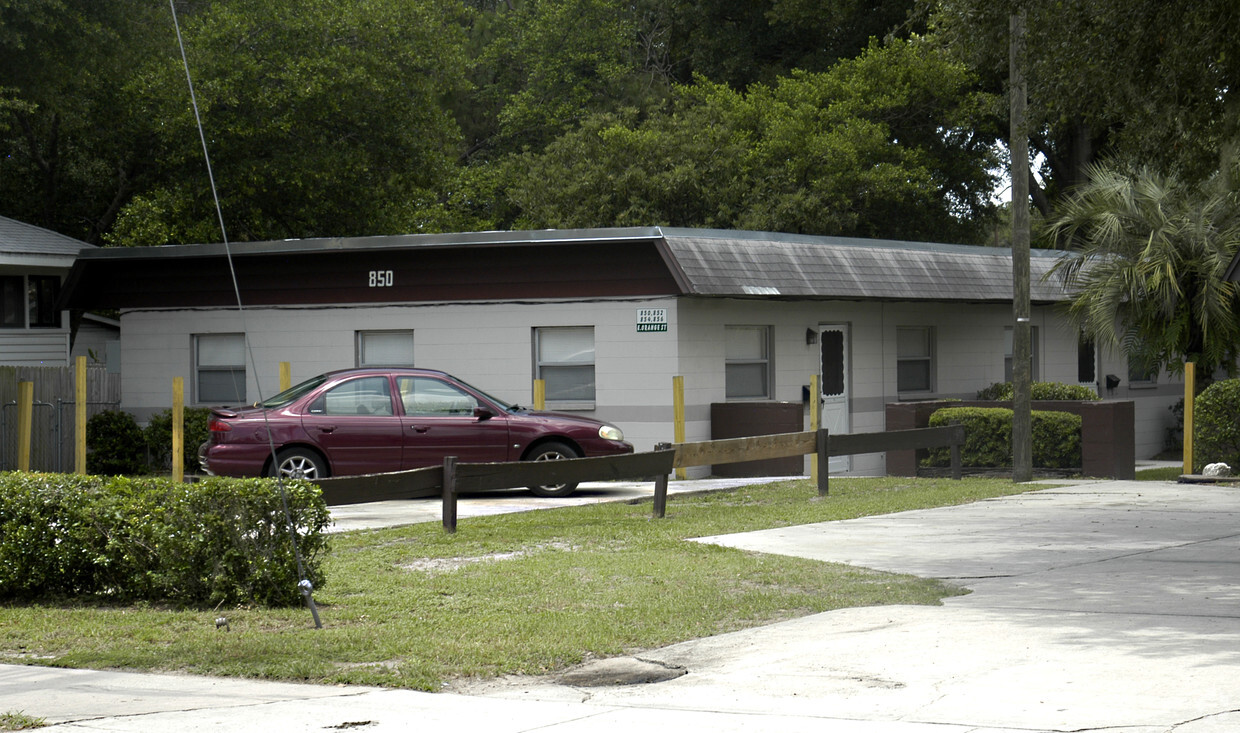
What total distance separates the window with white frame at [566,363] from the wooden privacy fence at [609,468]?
4.93 metres

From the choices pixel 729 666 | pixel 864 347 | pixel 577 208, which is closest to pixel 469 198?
pixel 577 208

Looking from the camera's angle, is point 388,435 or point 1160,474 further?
point 1160,474

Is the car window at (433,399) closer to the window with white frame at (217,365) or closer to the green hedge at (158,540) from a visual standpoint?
the window with white frame at (217,365)

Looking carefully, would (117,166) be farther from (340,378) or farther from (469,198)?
(340,378)

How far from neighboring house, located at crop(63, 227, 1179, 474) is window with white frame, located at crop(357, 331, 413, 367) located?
32 millimetres

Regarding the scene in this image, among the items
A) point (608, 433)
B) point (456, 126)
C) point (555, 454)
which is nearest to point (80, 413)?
point (555, 454)

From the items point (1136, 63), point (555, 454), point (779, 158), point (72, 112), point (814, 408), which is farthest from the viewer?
point (779, 158)

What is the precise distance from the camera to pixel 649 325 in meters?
20.8

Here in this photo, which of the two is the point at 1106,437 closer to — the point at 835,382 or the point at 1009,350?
the point at 835,382

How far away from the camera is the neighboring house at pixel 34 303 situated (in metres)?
24.8

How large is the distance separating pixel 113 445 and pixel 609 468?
11017 mm

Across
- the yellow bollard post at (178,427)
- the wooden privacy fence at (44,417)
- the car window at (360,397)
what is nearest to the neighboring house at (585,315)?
the wooden privacy fence at (44,417)

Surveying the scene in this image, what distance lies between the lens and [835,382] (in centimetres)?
2375

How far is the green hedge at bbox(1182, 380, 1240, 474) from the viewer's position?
65.0ft
